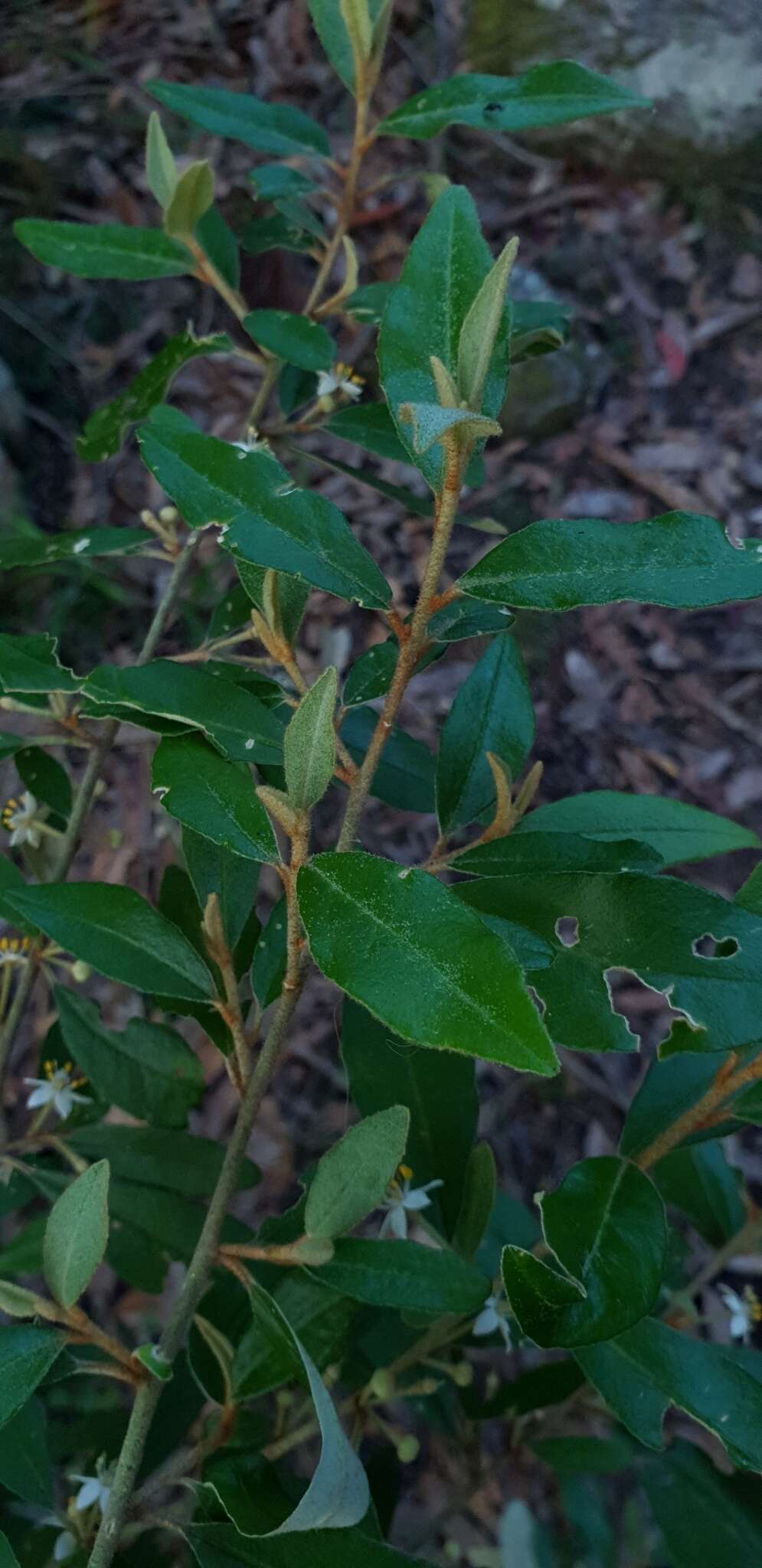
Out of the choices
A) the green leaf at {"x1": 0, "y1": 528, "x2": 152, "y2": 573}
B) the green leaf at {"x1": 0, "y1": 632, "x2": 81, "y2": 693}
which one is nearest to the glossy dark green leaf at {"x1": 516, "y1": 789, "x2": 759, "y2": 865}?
the green leaf at {"x1": 0, "y1": 632, "x2": 81, "y2": 693}

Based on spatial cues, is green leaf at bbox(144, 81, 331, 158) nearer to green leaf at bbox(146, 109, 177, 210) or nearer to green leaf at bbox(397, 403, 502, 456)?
green leaf at bbox(146, 109, 177, 210)

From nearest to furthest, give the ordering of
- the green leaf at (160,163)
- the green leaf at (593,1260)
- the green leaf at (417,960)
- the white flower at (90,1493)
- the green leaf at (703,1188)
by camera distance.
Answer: the green leaf at (417,960), the green leaf at (593,1260), the white flower at (90,1493), the green leaf at (160,163), the green leaf at (703,1188)

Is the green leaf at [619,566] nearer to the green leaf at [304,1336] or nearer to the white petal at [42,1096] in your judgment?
the green leaf at [304,1336]

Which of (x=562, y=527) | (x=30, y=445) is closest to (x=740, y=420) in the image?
(x=30, y=445)

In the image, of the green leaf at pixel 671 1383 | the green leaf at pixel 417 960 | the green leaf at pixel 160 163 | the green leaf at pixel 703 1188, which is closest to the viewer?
the green leaf at pixel 417 960

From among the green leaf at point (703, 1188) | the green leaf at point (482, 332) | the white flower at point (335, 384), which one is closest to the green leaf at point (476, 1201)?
the green leaf at point (703, 1188)

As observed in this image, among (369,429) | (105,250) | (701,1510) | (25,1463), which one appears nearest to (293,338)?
(369,429)
